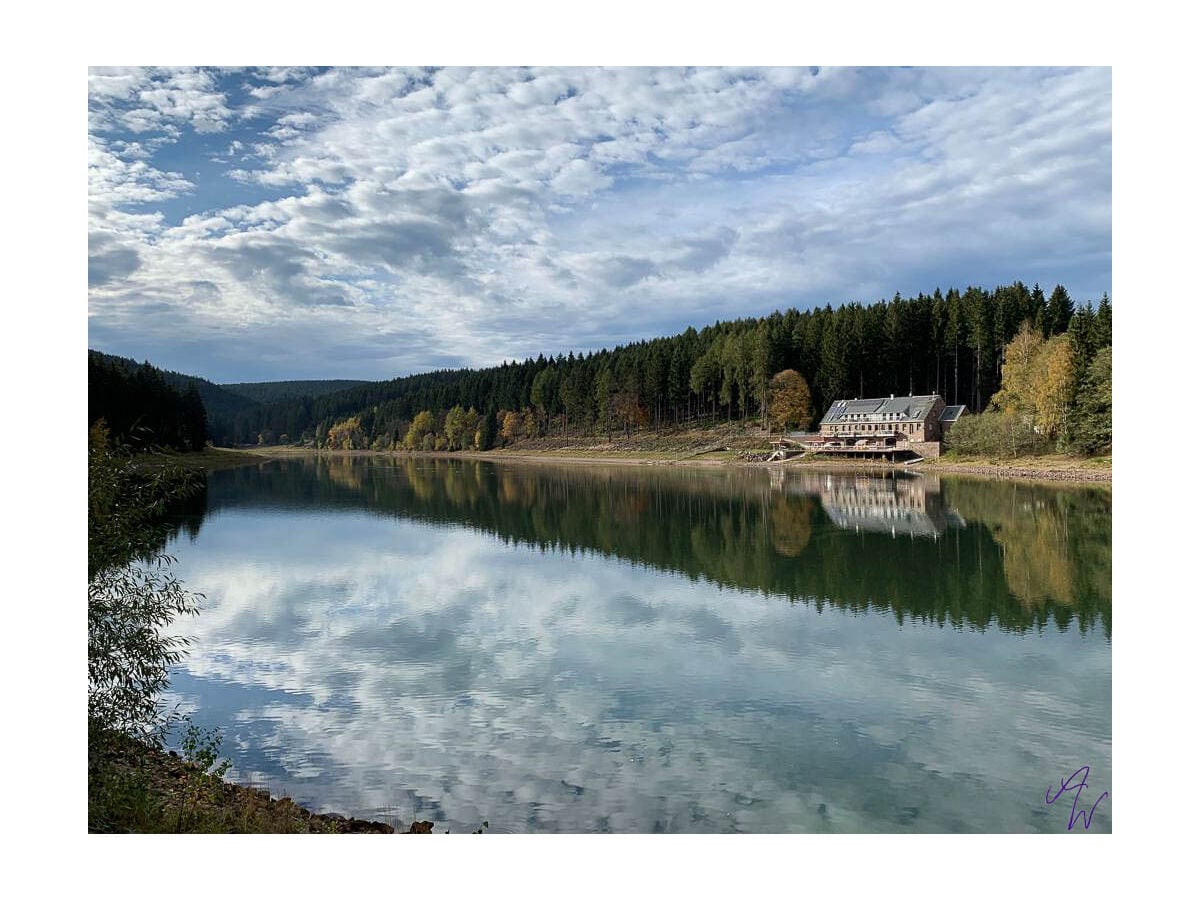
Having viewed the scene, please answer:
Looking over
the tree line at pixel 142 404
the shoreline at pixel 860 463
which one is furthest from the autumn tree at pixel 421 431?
the tree line at pixel 142 404

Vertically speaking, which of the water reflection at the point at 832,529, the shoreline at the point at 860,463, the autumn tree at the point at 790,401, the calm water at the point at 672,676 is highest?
the autumn tree at the point at 790,401

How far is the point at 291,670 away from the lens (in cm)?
1278

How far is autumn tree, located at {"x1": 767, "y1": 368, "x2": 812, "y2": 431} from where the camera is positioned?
256 feet

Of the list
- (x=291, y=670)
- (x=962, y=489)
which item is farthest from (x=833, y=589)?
(x=962, y=489)

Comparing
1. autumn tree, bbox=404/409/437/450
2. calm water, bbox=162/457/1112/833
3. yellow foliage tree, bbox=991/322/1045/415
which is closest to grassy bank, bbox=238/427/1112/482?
yellow foliage tree, bbox=991/322/1045/415

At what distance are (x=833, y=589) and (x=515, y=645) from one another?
8.32m

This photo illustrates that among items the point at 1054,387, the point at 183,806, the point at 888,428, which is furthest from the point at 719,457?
the point at 183,806

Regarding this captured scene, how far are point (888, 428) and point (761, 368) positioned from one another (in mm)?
16413

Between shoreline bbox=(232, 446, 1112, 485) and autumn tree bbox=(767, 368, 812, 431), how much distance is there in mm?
7748

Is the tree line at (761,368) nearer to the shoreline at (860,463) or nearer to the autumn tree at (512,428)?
the autumn tree at (512,428)

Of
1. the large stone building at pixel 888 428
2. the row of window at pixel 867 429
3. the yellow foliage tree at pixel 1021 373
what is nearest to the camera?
the yellow foliage tree at pixel 1021 373

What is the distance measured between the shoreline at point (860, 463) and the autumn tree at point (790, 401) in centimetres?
775

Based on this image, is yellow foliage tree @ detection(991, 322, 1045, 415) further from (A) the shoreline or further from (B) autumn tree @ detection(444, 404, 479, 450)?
(B) autumn tree @ detection(444, 404, 479, 450)

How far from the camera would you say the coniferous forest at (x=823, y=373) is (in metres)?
49.7
